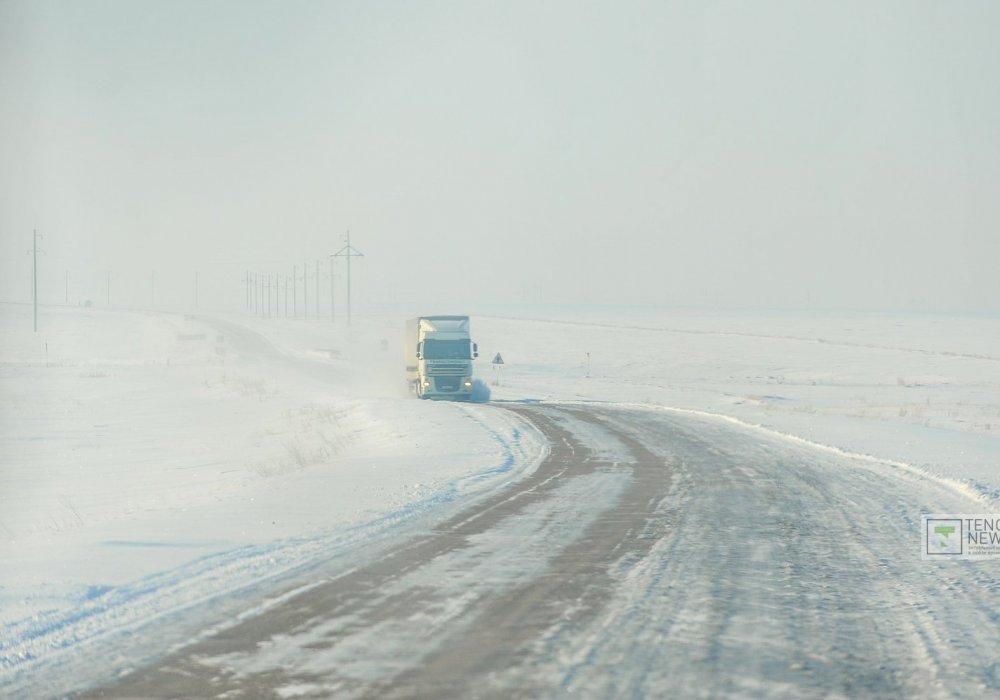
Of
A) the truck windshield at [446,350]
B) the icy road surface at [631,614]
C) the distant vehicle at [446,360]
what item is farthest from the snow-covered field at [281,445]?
the truck windshield at [446,350]

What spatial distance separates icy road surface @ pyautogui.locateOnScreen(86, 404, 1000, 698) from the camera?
20.2ft

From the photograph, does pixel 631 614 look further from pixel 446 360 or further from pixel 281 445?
pixel 446 360

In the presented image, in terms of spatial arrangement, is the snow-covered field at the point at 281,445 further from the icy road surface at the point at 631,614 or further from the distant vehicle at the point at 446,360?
the distant vehicle at the point at 446,360

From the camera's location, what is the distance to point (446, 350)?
42.7 m

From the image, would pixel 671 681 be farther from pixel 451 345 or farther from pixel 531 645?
pixel 451 345

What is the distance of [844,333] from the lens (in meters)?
117

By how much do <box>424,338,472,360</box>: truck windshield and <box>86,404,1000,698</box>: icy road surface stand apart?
93.4ft

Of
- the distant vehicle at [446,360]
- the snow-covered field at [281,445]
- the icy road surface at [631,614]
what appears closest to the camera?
the icy road surface at [631,614]

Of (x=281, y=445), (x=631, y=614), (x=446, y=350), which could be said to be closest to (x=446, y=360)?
(x=446, y=350)

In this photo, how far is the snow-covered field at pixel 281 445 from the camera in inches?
373

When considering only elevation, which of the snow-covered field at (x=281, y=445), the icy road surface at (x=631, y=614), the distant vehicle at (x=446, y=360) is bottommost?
the snow-covered field at (x=281, y=445)

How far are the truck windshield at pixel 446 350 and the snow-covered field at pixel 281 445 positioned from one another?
3.86m

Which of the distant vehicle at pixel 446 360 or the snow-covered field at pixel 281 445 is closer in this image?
the snow-covered field at pixel 281 445

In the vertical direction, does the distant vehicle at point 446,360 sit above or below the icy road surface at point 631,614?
above
